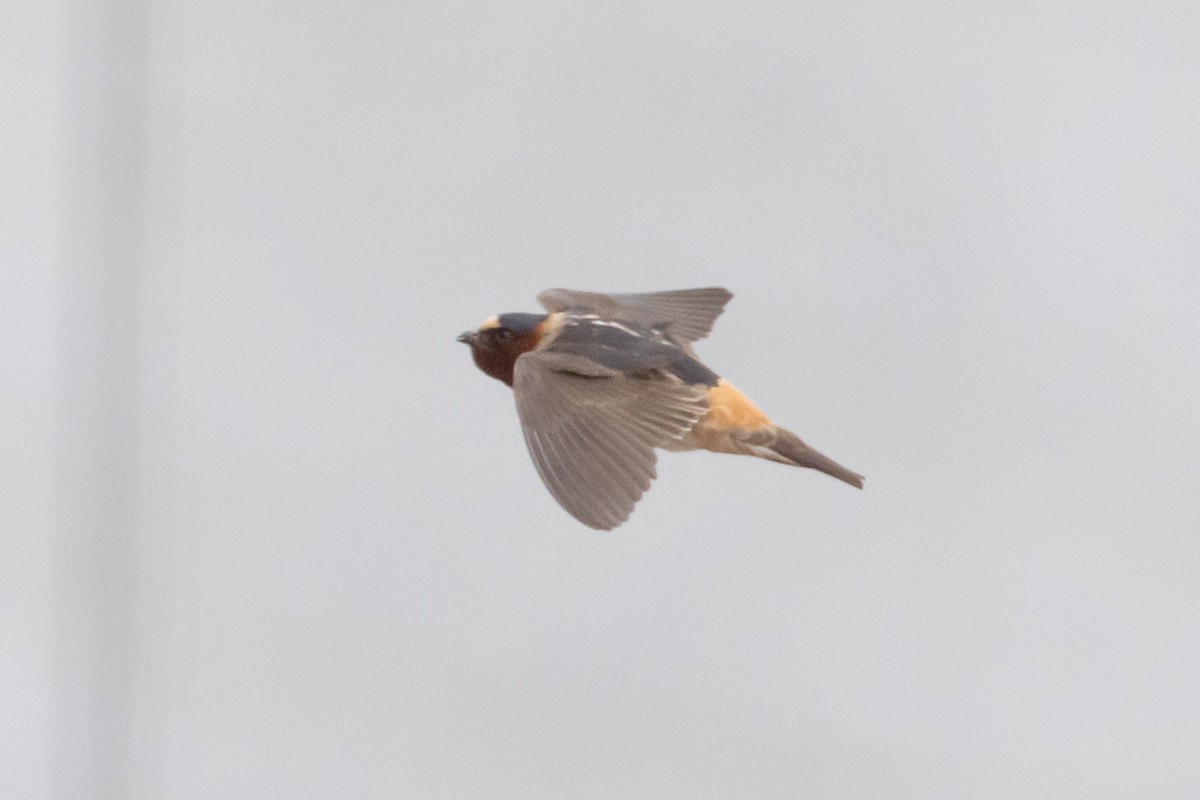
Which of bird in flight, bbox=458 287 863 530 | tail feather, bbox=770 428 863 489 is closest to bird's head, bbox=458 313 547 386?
bird in flight, bbox=458 287 863 530

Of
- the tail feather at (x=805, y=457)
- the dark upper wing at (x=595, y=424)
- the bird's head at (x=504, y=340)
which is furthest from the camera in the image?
the bird's head at (x=504, y=340)

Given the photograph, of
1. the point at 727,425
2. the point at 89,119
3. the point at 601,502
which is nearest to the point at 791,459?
the point at 727,425

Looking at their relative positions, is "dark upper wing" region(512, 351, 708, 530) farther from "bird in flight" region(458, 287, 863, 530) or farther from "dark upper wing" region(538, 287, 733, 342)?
"dark upper wing" region(538, 287, 733, 342)

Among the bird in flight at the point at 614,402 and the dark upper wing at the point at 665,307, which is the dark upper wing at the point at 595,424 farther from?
the dark upper wing at the point at 665,307

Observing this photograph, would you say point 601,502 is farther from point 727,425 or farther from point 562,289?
point 562,289

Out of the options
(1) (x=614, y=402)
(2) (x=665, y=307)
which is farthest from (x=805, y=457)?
(2) (x=665, y=307)

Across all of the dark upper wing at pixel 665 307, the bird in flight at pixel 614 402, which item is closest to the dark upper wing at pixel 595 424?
the bird in flight at pixel 614 402

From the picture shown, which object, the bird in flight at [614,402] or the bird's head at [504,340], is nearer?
the bird in flight at [614,402]

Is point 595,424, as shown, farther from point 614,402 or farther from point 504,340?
point 504,340
